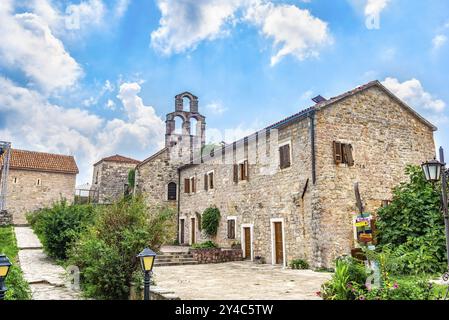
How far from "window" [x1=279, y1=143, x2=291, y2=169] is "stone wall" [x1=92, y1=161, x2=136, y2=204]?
1903 cm

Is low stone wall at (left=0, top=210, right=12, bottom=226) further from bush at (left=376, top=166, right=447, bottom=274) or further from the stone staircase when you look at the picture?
bush at (left=376, top=166, right=447, bottom=274)

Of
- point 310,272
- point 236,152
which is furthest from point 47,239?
point 310,272

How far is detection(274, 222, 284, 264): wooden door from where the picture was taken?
1413 cm

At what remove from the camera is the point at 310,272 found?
11.6m

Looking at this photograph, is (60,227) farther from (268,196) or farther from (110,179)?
(110,179)

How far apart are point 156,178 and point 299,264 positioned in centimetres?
1349

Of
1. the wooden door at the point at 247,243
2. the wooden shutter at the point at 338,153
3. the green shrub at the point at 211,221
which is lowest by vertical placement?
the wooden door at the point at 247,243

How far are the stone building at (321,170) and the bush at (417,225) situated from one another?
3.86 feet

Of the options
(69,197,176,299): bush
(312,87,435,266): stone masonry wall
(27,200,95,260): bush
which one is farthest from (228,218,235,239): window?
(69,197,176,299): bush

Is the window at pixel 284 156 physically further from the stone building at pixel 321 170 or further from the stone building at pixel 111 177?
the stone building at pixel 111 177

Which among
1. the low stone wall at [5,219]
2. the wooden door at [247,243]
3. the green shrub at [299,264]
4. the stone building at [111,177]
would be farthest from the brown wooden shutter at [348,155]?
the low stone wall at [5,219]

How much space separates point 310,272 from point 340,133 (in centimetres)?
530

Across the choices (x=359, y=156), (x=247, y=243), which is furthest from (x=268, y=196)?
(x=359, y=156)

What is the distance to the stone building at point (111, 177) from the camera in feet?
98.9
